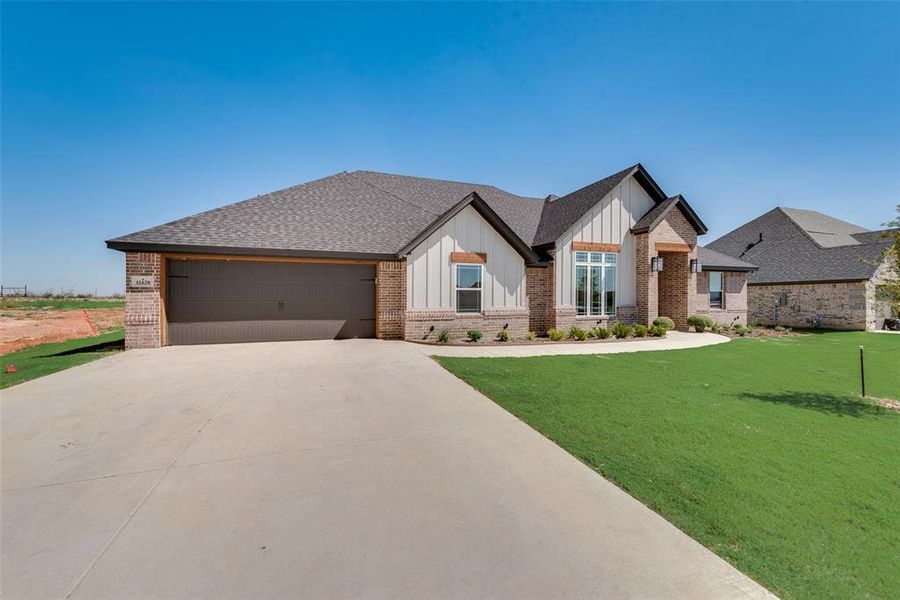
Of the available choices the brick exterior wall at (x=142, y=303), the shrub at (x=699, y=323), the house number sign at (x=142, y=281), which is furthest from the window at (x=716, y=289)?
the house number sign at (x=142, y=281)

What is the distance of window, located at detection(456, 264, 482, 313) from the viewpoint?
13.6m

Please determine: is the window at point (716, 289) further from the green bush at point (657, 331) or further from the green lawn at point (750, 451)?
the green lawn at point (750, 451)

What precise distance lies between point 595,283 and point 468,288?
20.4 feet

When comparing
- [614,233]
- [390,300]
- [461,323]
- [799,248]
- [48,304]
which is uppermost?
[799,248]

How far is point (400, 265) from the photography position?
13141 mm

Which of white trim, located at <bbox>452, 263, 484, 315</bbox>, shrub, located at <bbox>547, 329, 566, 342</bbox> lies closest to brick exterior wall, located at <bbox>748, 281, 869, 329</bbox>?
shrub, located at <bbox>547, 329, 566, 342</bbox>

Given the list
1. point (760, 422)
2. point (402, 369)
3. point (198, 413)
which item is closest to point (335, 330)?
point (402, 369)

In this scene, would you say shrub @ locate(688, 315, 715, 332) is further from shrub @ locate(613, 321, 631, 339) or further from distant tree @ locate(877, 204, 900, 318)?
distant tree @ locate(877, 204, 900, 318)

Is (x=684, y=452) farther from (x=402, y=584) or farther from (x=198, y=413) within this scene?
(x=198, y=413)

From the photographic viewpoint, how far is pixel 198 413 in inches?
216

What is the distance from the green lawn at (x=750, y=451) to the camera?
2730mm

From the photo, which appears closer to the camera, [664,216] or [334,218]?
[334,218]

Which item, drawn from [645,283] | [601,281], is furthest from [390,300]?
[645,283]

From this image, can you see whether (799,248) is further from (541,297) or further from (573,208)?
(541,297)
